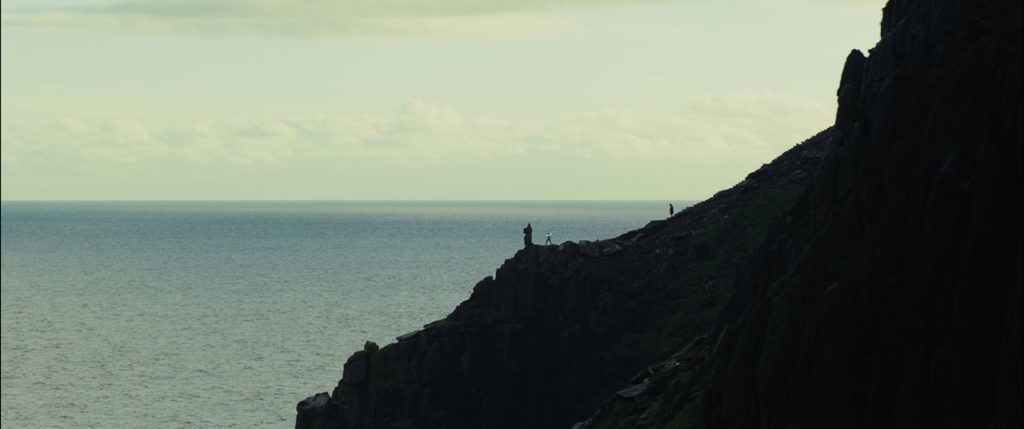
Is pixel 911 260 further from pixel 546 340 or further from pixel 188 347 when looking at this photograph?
pixel 188 347

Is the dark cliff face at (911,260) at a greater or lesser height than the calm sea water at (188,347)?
greater

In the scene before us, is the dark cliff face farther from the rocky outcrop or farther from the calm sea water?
the calm sea water

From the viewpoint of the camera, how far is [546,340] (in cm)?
8112

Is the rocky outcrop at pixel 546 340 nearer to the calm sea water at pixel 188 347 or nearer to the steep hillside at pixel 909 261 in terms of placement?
the calm sea water at pixel 188 347

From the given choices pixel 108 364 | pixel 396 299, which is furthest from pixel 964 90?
pixel 396 299

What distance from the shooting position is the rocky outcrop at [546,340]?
77688 mm

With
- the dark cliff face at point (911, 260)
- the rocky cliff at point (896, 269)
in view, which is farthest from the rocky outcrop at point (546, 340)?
the dark cliff face at point (911, 260)

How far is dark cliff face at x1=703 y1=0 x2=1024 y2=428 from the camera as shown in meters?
31.9

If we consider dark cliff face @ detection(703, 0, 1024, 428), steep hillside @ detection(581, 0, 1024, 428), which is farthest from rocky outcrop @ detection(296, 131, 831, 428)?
dark cliff face @ detection(703, 0, 1024, 428)

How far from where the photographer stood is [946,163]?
33594 millimetres

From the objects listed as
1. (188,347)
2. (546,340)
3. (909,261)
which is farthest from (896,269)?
(188,347)

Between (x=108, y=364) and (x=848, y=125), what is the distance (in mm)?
100491

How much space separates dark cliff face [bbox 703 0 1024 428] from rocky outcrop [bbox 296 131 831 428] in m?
35.0

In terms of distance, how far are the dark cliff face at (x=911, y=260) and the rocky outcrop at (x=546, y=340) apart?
1376 inches
